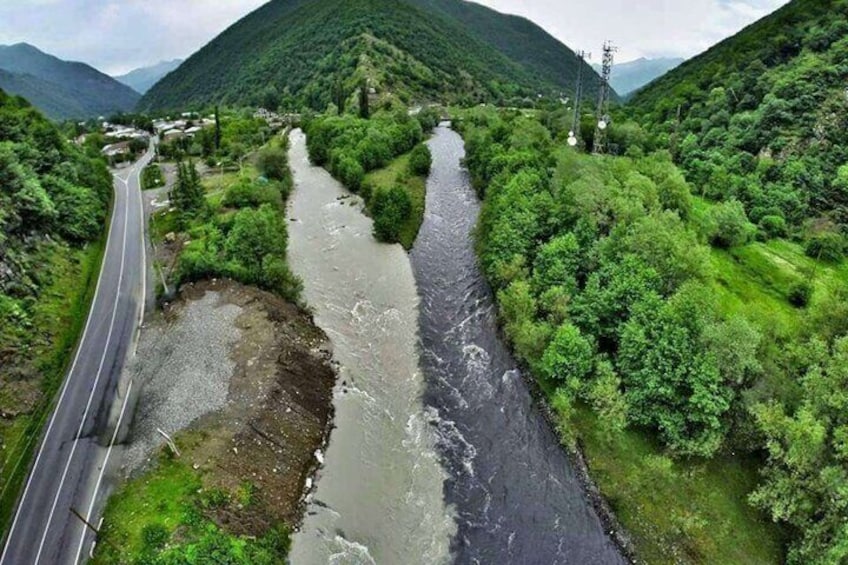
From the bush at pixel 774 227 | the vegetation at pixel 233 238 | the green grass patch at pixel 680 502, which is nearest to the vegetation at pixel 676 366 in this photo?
the green grass patch at pixel 680 502

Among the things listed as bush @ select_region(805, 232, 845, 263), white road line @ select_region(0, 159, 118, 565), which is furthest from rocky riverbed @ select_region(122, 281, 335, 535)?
bush @ select_region(805, 232, 845, 263)

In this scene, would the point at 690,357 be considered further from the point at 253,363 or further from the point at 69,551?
the point at 69,551

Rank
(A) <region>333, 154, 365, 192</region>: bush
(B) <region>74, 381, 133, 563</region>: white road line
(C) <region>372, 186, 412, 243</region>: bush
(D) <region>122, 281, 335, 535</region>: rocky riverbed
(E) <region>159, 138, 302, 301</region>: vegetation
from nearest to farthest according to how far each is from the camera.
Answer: (B) <region>74, 381, 133, 563</region>: white road line → (D) <region>122, 281, 335, 535</region>: rocky riverbed → (E) <region>159, 138, 302, 301</region>: vegetation → (C) <region>372, 186, 412, 243</region>: bush → (A) <region>333, 154, 365, 192</region>: bush

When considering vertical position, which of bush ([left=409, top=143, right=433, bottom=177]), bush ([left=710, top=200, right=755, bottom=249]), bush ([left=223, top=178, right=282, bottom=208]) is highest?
bush ([left=409, top=143, right=433, bottom=177])

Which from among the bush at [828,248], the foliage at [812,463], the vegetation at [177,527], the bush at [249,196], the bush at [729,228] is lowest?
the vegetation at [177,527]

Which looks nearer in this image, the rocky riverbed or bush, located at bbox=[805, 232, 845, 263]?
the rocky riverbed

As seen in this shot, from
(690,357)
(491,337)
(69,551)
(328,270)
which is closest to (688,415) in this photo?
(690,357)

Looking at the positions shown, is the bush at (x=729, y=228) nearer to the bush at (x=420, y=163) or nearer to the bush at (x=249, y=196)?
the bush at (x=420, y=163)

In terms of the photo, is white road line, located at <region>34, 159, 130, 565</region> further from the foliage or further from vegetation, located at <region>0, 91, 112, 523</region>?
the foliage
